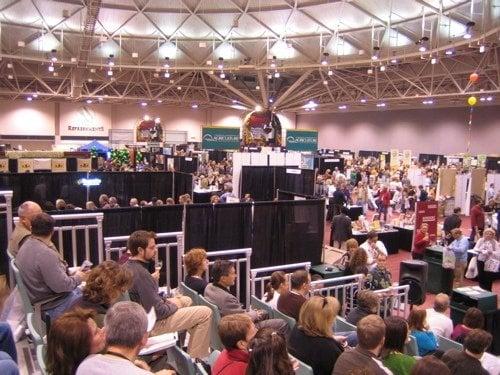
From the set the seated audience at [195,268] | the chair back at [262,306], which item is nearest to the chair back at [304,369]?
the chair back at [262,306]

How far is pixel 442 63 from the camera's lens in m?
23.5

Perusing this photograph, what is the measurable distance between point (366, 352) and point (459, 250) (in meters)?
7.49

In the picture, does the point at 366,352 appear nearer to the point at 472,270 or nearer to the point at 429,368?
the point at 429,368

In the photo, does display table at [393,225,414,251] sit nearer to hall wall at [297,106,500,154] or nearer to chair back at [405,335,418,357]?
chair back at [405,335,418,357]

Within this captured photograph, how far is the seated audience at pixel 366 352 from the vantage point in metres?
3.46

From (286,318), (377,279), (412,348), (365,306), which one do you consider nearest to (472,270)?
(377,279)

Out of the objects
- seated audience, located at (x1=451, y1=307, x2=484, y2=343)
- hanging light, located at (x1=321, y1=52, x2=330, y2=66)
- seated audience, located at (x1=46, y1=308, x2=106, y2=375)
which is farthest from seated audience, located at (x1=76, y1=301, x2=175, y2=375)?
hanging light, located at (x1=321, y1=52, x2=330, y2=66)

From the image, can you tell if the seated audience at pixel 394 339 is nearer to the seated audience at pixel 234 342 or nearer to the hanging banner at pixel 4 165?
the seated audience at pixel 234 342

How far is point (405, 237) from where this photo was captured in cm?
1421

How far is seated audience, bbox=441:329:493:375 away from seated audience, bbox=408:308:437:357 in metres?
0.82

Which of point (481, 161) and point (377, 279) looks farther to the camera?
point (481, 161)

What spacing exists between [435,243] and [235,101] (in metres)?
23.5

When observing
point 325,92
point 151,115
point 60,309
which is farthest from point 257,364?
point 151,115

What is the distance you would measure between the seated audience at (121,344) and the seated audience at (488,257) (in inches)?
352
